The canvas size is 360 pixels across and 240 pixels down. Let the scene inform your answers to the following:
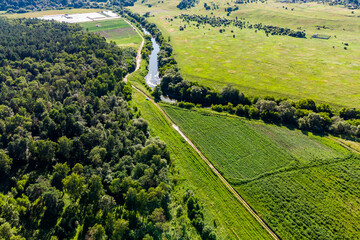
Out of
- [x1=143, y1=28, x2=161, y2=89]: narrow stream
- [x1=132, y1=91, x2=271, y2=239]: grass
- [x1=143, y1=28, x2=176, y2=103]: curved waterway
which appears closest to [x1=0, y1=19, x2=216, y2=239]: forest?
[x1=132, y1=91, x2=271, y2=239]: grass

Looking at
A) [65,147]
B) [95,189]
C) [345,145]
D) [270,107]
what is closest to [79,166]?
[95,189]

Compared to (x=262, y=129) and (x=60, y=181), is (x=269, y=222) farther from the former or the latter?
(x=60, y=181)

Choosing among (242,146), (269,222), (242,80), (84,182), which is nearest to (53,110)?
(84,182)

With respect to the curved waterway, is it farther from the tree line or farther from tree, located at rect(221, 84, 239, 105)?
tree, located at rect(221, 84, 239, 105)

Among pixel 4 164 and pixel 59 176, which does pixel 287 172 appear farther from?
pixel 4 164

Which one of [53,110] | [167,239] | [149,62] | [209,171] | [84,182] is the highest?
[149,62]

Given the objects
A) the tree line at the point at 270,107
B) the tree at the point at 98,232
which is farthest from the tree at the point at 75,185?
the tree line at the point at 270,107
